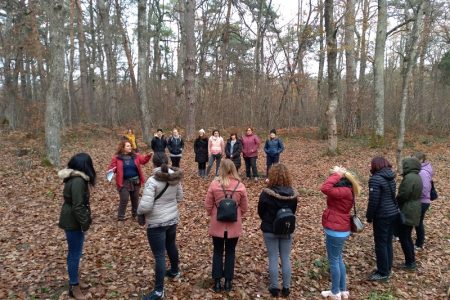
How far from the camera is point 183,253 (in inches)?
233

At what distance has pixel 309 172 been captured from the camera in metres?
12.6

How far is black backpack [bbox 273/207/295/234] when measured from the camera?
4230 mm

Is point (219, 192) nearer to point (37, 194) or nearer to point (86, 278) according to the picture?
point (86, 278)

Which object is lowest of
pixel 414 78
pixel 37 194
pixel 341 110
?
pixel 37 194

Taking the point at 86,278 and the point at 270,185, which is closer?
the point at 270,185

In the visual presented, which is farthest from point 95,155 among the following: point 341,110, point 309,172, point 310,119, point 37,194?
point 310,119

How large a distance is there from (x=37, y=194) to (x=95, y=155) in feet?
20.5

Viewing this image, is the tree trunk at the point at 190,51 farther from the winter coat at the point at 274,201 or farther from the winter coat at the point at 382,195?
the winter coat at the point at 274,201

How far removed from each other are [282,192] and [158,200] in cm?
159

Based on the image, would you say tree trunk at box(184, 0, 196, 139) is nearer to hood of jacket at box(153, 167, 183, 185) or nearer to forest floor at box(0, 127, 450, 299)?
forest floor at box(0, 127, 450, 299)

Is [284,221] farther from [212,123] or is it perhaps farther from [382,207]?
[212,123]

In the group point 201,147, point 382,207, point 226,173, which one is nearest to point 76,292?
point 226,173

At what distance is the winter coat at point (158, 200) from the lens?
4266mm

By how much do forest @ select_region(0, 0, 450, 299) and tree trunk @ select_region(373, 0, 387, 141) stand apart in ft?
0.18
